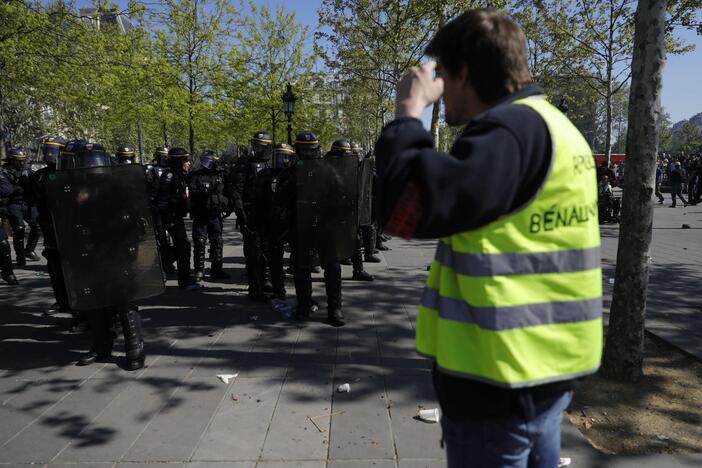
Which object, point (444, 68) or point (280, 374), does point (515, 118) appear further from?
point (280, 374)

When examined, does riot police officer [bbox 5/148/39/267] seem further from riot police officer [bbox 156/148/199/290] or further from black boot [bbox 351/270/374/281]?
black boot [bbox 351/270/374/281]

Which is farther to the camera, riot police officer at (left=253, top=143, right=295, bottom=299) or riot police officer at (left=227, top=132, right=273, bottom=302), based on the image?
riot police officer at (left=227, top=132, right=273, bottom=302)

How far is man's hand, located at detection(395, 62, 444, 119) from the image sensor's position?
130cm

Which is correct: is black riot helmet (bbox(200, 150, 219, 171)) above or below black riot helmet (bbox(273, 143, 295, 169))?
above

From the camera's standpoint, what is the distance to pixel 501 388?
48.3 inches

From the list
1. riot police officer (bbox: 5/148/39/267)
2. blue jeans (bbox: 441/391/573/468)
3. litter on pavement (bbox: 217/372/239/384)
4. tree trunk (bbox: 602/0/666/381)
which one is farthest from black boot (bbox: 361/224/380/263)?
blue jeans (bbox: 441/391/573/468)

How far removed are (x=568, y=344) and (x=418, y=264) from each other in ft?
24.9

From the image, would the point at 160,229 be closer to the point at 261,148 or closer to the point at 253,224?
the point at 253,224

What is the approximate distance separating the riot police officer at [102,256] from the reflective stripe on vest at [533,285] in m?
3.65

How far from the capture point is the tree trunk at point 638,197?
12.0ft

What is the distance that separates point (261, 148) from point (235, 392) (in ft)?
12.8

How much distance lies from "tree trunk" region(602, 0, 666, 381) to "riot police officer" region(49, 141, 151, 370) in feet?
12.8

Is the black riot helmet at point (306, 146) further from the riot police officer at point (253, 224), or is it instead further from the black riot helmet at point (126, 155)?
the black riot helmet at point (126, 155)

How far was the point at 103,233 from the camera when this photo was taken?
13.8 ft
